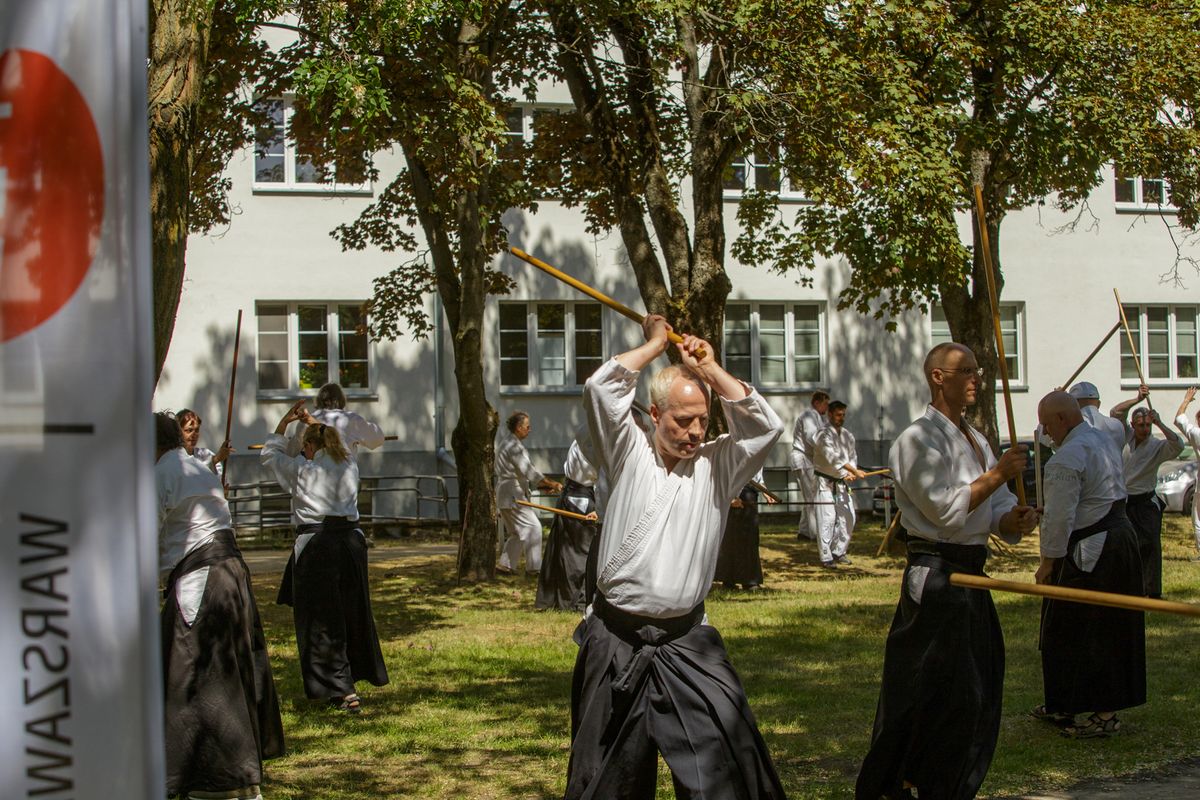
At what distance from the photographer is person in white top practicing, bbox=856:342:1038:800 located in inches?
216

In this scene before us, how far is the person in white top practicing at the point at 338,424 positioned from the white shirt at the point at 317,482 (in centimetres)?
18

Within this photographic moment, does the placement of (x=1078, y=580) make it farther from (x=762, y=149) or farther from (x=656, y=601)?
(x=762, y=149)

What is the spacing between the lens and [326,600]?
352 inches

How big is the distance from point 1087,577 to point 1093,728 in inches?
33.0

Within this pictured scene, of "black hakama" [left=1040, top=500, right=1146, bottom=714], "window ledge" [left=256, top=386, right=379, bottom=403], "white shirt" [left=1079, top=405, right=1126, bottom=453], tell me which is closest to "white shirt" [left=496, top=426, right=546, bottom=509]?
"white shirt" [left=1079, top=405, right=1126, bottom=453]

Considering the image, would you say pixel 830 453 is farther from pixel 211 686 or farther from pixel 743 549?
pixel 211 686

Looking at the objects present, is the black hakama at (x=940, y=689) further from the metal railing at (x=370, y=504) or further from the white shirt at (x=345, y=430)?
the metal railing at (x=370, y=504)

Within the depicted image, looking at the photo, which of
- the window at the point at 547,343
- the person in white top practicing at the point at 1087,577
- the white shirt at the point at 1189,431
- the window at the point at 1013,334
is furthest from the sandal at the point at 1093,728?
the window at the point at 1013,334

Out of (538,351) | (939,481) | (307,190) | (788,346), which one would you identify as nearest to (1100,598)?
(939,481)

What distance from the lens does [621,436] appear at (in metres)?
4.77

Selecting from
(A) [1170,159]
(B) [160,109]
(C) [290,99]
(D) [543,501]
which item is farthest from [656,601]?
(D) [543,501]

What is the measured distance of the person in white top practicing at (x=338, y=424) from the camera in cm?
908

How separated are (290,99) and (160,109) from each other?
1720 centimetres

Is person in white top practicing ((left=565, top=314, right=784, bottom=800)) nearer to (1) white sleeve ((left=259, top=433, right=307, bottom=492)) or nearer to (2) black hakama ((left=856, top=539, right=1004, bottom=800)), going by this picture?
(2) black hakama ((left=856, top=539, right=1004, bottom=800))
